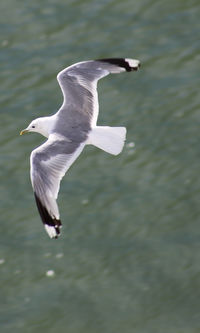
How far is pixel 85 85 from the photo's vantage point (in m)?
8.62

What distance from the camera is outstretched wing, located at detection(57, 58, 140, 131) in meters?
8.25

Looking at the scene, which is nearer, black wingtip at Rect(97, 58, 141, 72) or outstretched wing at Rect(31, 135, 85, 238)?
outstretched wing at Rect(31, 135, 85, 238)

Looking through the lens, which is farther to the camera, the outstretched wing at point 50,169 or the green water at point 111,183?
Answer: the green water at point 111,183

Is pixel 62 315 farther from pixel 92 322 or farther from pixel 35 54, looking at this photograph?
pixel 35 54

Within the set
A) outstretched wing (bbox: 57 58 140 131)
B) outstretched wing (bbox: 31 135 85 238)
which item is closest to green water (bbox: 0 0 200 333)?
outstretched wing (bbox: 57 58 140 131)

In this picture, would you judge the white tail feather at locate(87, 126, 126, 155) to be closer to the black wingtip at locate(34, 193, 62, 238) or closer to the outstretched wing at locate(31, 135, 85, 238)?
the outstretched wing at locate(31, 135, 85, 238)

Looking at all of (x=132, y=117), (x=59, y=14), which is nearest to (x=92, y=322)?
(x=132, y=117)

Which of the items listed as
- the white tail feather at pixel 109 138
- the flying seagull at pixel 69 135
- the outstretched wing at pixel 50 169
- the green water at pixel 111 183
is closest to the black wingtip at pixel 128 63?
the flying seagull at pixel 69 135

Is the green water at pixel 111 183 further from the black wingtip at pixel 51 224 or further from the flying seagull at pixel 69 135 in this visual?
the black wingtip at pixel 51 224

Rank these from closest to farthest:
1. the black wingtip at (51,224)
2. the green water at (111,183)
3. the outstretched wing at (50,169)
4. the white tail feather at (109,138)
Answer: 1. the black wingtip at (51,224)
2. the outstretched wing at (50,169)
3. the white tail feather at (109,138)
4. the green water at (111,183)

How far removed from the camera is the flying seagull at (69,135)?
7.46 m

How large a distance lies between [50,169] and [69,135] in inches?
14.9

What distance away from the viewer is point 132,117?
1078 centimetres

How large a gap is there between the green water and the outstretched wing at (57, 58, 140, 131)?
1.72 metres
